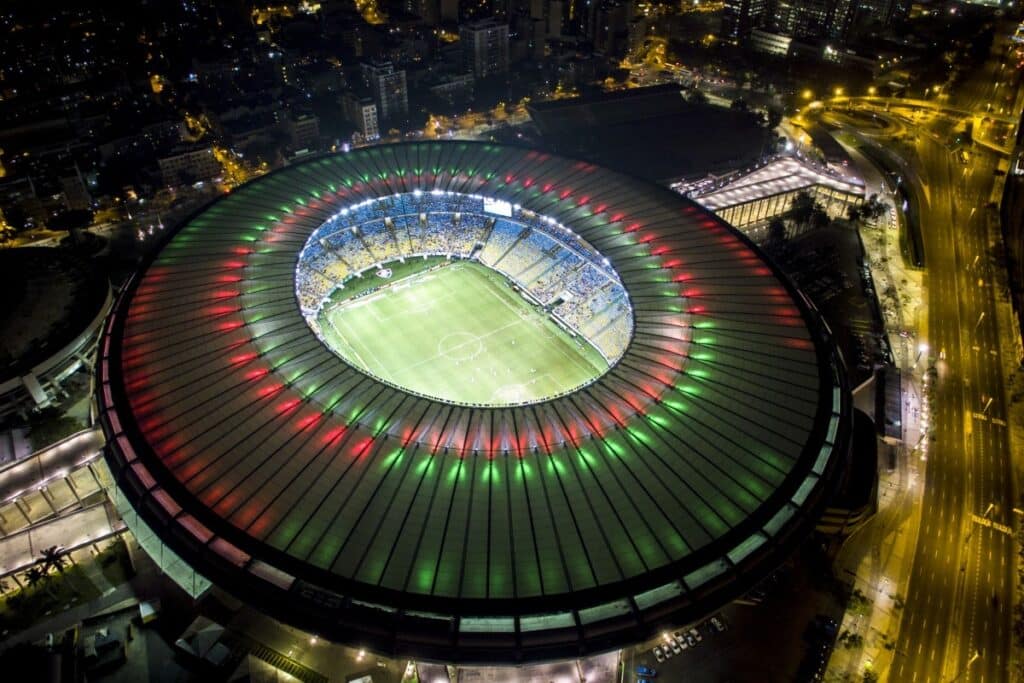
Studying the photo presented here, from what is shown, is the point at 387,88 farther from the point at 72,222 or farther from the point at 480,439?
the point at 480,439

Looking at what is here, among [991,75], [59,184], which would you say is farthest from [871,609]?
[991,75]

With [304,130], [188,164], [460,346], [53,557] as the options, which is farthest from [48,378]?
[304,130]

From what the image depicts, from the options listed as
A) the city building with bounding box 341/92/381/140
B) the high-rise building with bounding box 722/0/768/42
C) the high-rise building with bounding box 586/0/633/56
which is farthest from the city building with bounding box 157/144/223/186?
the high-rise building with bounding box 722/0/768/42

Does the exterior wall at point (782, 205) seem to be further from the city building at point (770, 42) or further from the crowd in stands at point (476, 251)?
the city building at point (770, 42)

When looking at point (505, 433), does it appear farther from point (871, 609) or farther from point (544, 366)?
point (871, 609)

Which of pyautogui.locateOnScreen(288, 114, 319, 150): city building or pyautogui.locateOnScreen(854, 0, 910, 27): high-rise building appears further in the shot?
pyautogui.locateOnScreen(854, 0, 910, 27): high-rise building

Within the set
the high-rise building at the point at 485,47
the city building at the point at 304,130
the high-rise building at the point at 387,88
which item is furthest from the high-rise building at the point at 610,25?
the city building at the point at 304,130

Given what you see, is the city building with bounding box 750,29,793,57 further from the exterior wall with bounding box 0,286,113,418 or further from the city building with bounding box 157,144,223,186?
the exterior wall with bounding box 0,286,113,418
